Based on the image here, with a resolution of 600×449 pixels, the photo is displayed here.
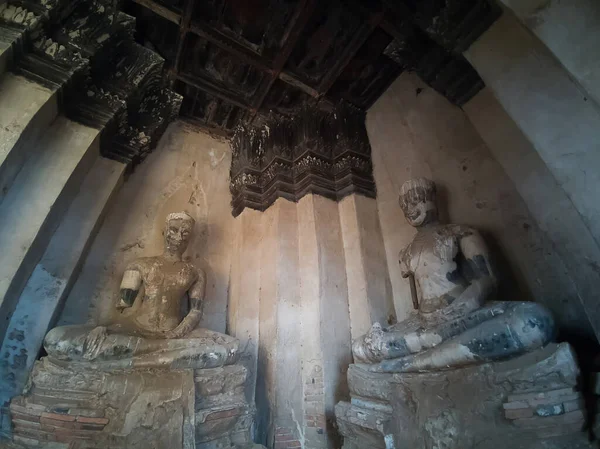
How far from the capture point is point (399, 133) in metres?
4.13

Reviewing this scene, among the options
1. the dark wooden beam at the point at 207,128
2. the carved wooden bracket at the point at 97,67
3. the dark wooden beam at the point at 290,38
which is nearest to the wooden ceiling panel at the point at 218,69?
the dark wooden beam at the point at 290,38

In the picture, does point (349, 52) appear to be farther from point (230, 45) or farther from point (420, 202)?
point (420, 202)

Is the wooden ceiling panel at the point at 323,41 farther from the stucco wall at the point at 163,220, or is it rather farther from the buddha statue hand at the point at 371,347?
the buddha statue hand at the point at 371,347

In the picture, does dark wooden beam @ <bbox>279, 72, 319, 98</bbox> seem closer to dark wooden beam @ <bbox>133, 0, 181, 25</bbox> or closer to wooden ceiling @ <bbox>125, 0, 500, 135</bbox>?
wooden ceiling @ <bbox>125, 0, 500, 135</bbox>

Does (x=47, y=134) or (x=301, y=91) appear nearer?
(x=47, y=134)

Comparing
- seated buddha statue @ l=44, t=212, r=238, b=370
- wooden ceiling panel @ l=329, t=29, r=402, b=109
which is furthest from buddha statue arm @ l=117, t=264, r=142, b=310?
wooden ceiling panel @ l=329, t=29, r=402, b=109

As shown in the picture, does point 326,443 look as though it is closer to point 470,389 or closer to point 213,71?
point 470,389

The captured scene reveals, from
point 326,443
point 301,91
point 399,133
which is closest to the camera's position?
point 326,443

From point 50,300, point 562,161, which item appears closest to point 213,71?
point 50,300

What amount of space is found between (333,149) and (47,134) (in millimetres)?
3058

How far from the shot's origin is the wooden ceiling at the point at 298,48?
312 cm

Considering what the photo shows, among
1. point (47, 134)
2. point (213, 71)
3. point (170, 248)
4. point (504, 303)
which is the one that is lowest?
point (504, 303)

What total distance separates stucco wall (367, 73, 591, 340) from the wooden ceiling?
418 mm

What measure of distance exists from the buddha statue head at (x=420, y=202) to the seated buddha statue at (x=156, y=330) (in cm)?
200
